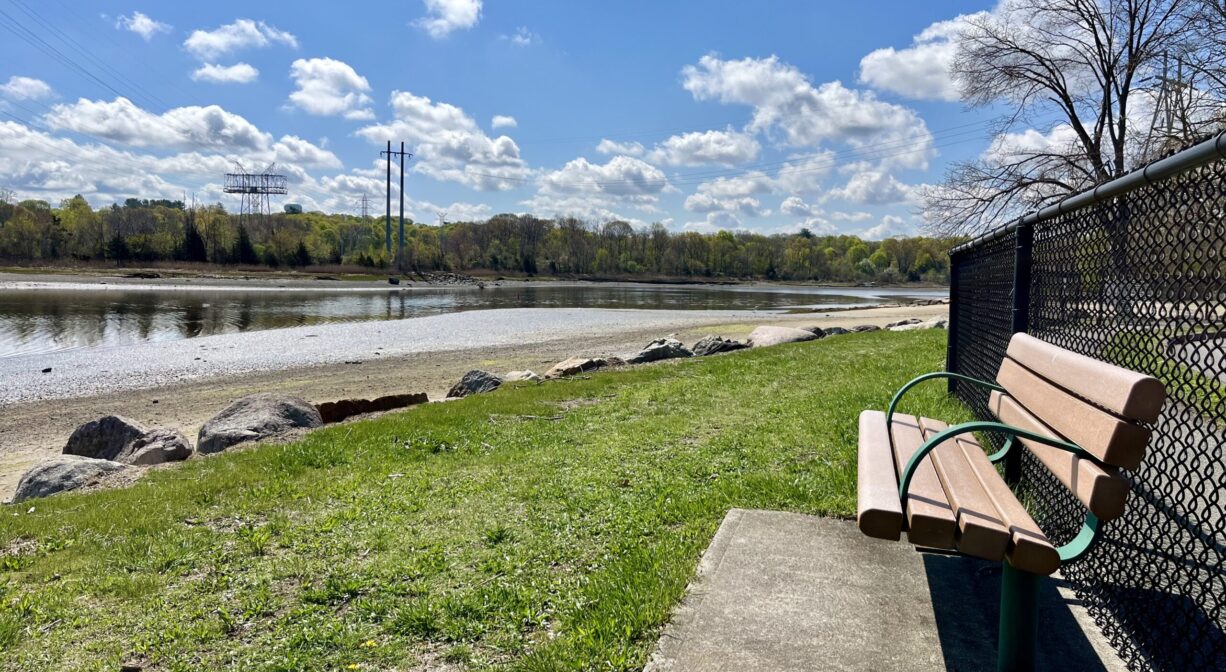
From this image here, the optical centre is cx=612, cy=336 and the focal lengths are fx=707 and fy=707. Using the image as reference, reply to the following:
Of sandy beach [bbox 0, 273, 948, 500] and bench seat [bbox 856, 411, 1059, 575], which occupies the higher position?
bench seat [bbox 856, 411, 1059, 575]

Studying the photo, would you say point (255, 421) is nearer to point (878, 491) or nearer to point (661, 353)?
point (878, 491)

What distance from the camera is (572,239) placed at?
126438 millimetres

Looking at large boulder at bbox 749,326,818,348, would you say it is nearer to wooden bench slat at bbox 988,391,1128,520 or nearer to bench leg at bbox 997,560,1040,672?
wooden bench slat at bbox 988,391,1128,520

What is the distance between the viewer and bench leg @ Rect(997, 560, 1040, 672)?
92.8 inches

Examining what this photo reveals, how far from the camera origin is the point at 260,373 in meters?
17.2

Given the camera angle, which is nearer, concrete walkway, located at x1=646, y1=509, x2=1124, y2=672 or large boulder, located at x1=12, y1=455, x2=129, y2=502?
concrete walkway, located at x1=646, y1=509, x2=1124, y2=672

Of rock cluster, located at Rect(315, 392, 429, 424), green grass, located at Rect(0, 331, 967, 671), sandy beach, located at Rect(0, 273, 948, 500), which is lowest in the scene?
sandy beach, located at Rect(0, 273, 948, 500)

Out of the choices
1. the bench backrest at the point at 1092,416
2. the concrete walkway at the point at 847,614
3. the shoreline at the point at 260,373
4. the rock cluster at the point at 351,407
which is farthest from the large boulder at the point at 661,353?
the bench backrest at the point at 1092,416

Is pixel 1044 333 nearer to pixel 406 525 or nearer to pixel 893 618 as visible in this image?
pixel 893 618

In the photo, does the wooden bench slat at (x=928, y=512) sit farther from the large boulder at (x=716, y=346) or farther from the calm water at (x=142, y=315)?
the calm water at (x=142, y=315)

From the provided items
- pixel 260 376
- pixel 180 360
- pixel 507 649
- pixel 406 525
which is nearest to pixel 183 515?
pixel 406 525

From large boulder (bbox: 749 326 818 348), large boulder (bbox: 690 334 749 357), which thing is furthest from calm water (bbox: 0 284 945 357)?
large boulder (bbox: 749 326 818 348)

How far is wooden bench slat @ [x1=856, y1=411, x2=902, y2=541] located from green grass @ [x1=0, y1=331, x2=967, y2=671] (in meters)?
0.91

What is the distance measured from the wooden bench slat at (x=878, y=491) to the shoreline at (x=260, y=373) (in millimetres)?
9019
